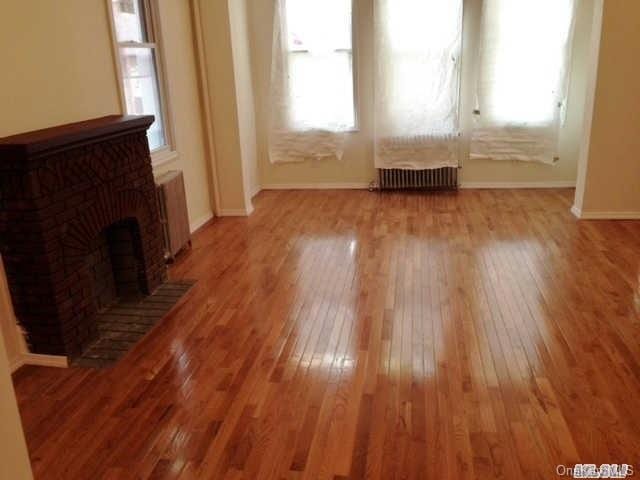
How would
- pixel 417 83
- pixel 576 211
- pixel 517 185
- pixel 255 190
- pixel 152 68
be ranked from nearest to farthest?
pixel 152 68, pixel 576 211, pixel 417 83, pixel 517 185, pixel 255 190

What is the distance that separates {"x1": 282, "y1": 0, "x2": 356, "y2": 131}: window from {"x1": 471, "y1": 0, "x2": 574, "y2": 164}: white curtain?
4.63ft

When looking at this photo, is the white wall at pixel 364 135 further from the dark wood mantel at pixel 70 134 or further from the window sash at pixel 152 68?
the dark wood mantel at pixel 70 134

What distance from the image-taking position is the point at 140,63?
Result: 14.2ft

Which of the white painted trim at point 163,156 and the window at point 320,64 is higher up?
the window at point 320,64

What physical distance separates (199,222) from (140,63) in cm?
158

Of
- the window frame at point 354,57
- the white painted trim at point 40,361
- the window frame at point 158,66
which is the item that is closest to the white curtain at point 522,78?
the window frame at point 354,57

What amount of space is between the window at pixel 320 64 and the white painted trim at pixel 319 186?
0.66 metres

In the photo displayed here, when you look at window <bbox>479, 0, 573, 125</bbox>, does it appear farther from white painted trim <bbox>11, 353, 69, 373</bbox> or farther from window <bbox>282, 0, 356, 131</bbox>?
white painted trim <bbox>11, 353, 69, 373</bbox>

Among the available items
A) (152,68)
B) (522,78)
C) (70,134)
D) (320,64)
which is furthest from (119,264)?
(522,78)

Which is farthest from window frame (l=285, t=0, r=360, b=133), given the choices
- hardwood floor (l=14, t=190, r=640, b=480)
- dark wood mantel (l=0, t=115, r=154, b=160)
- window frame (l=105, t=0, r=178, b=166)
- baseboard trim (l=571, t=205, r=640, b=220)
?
dark wood mantel (l=0, t=115, r=154, b=160)

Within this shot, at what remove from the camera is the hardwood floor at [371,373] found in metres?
2.23

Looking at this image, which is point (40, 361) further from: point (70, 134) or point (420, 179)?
point (420, 179)

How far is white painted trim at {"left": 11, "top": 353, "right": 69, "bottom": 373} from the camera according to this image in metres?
2.94

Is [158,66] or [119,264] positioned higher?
[158,66]
